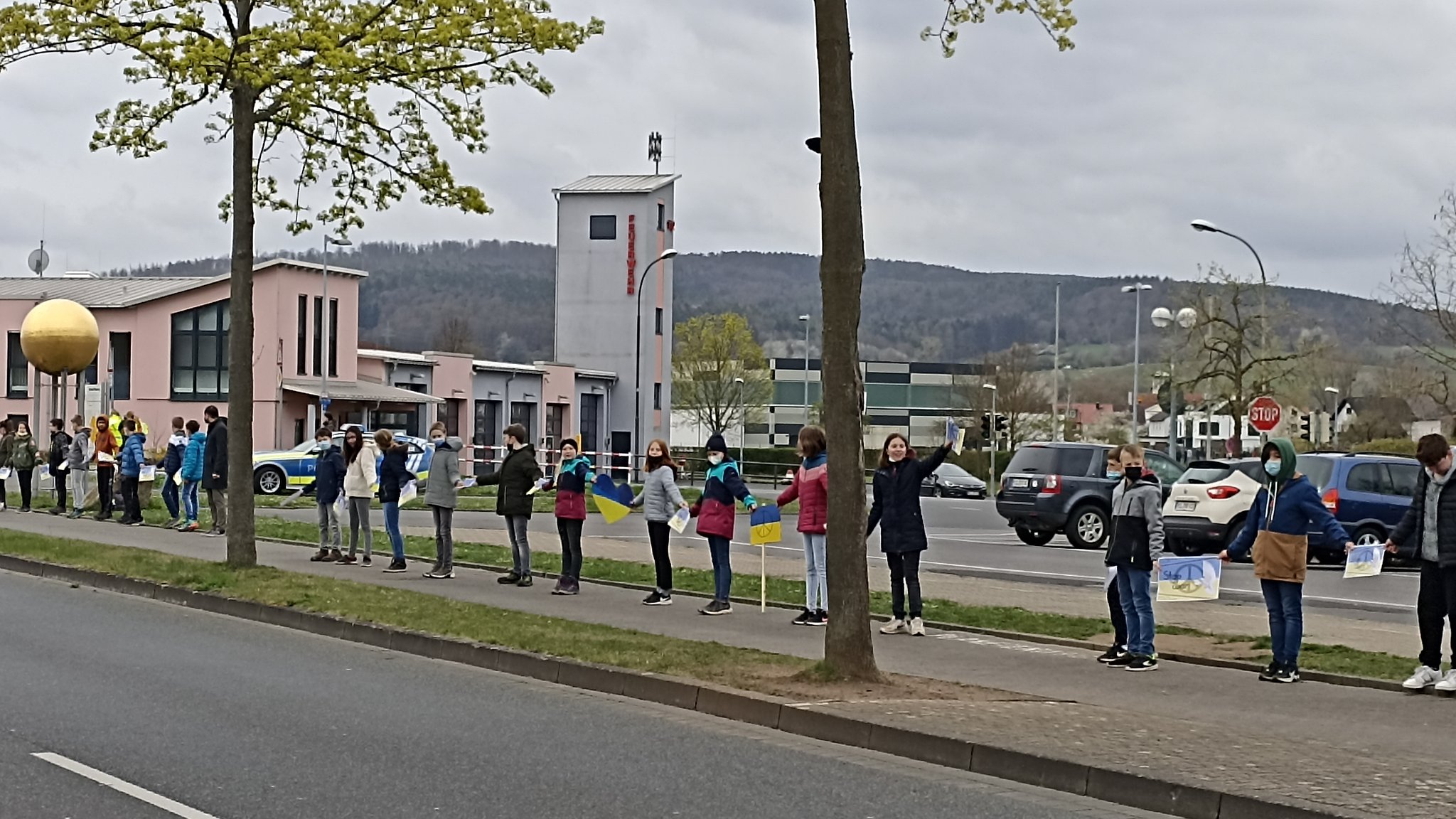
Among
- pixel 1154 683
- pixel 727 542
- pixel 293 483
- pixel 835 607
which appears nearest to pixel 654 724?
pixel 835 607

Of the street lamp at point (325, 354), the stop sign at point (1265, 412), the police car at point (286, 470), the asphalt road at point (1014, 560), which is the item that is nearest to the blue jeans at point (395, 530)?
the asphalt road at point (1014, 560)

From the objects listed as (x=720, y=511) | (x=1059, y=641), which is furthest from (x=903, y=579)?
(x=720, y=511)

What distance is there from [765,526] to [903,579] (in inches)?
79.4

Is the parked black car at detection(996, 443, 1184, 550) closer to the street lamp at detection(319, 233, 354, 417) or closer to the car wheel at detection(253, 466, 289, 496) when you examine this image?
the car wheel at detection(253, 466, 289, 496)

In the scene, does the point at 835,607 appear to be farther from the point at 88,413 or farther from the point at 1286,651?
the point at 88,413

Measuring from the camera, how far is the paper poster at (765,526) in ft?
56.4

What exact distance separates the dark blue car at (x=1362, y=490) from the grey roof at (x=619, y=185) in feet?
190

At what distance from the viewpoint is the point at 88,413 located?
33062 millimetres

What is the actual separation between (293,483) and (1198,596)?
102ft

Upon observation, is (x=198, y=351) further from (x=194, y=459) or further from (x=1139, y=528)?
(x=1139, y=528)

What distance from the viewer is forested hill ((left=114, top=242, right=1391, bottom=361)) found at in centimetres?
11756

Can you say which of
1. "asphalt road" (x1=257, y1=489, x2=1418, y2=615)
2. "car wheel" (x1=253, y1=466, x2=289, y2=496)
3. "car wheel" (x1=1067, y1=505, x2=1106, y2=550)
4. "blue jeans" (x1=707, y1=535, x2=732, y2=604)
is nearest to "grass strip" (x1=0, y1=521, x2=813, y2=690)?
"blue jeans" (x1=707, y1=535, x2=732, y2=604)

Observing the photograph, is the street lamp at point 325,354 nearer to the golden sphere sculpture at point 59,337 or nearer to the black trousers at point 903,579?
the golden sphere sculpture at point 59,337

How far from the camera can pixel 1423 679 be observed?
40.3ft
